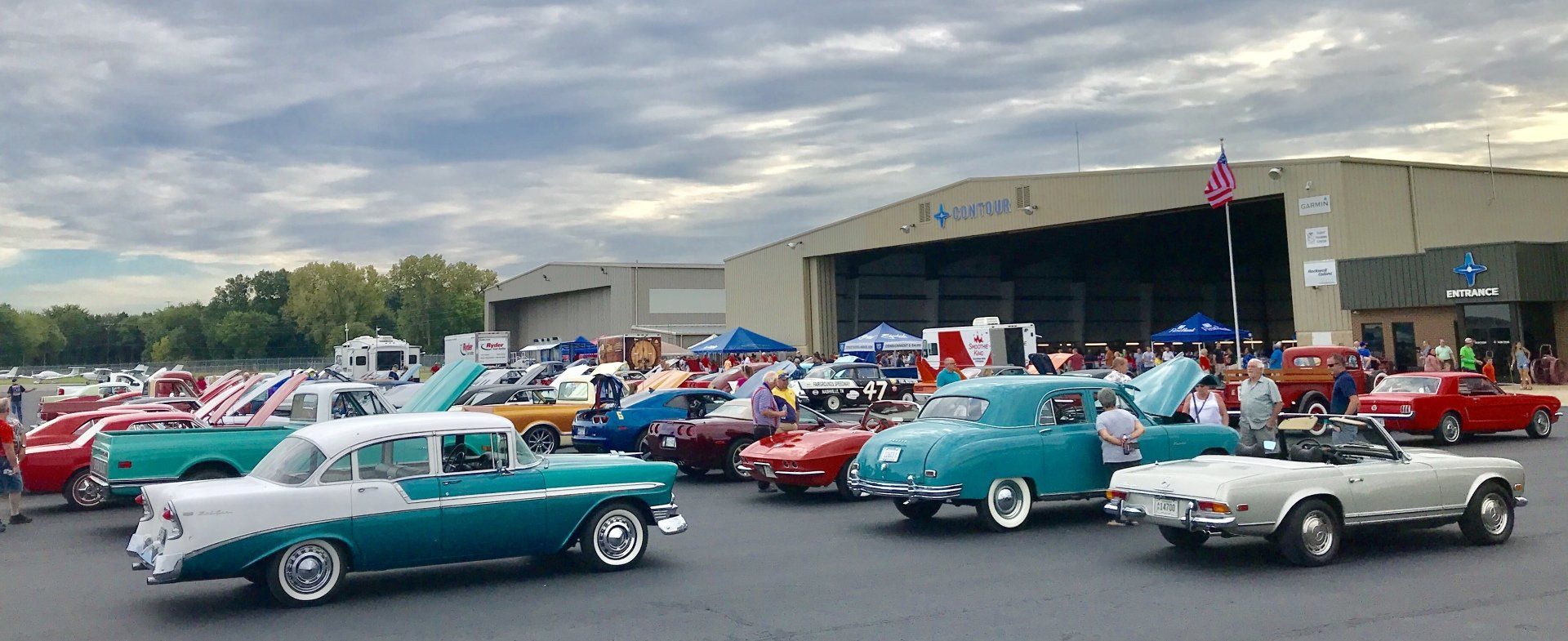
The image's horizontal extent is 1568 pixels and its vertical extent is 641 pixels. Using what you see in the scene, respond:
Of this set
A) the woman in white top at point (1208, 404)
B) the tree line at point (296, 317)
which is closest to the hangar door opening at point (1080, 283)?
the woman in white top at point (1208, 404)

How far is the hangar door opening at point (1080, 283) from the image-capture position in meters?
59.4

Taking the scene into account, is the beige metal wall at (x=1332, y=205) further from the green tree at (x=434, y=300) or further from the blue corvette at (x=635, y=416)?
the green tree at (x=434, y=300)

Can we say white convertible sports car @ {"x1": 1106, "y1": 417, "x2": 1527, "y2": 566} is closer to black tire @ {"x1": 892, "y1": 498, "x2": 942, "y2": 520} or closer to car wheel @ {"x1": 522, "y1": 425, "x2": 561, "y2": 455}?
black tire @ {"x1": 892, "y1": 498, "x2": 942, "y2": 520}

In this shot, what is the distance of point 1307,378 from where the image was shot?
23.5 meters

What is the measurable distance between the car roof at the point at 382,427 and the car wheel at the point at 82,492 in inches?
297

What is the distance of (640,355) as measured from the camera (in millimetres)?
51281

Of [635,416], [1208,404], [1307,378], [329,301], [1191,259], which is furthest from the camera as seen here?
[329,301]

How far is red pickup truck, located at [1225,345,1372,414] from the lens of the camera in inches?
912

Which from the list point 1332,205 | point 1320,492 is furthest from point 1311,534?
point 1332,205

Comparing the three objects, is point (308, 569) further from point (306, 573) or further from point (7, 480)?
point (7, 480)

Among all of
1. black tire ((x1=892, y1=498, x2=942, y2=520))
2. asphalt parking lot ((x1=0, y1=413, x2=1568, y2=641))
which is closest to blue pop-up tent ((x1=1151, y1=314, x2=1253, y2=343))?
asphalt parking lot ((x1=0, y1=413, x2=1568, y2=641))

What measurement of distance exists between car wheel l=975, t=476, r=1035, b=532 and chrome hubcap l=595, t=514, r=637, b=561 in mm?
3441

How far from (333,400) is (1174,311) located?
65155 millimetres

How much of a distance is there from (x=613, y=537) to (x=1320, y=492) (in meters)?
5.63
